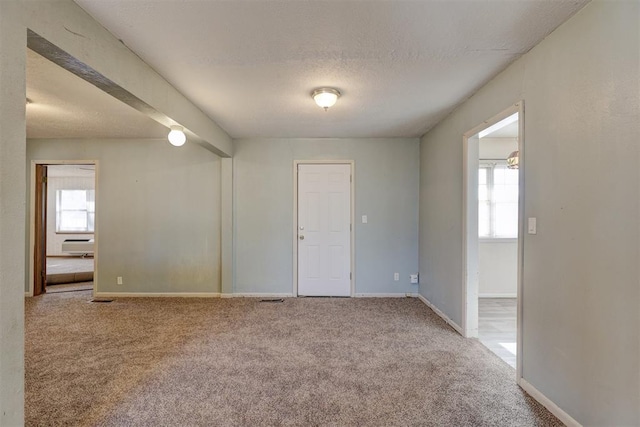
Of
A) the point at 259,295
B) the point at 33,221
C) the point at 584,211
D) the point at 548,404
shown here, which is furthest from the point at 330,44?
the point at 33,221

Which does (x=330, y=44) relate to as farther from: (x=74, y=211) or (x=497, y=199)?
(x=74, y=211)

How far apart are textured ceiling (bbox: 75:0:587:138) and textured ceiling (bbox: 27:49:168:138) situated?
864 mm

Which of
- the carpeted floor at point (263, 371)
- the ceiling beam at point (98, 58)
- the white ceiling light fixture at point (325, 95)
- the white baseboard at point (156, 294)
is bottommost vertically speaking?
the carpeted floor at point (263, 371)

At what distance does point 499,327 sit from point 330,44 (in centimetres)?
342

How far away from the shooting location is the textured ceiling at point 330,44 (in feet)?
5.72

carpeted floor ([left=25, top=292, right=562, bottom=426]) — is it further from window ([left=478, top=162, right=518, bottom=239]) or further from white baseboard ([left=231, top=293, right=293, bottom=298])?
window ([left=478, top=162, right=518, bottom=239])

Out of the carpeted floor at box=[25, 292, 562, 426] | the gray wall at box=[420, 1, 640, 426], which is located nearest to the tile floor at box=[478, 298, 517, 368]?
the carpeted floor at box=[25, 292, 562, 426]

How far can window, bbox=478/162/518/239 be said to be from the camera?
485cm

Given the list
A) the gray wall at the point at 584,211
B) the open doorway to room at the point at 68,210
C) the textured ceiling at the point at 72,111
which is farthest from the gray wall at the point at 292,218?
the open doorway to room at the point at 68,210

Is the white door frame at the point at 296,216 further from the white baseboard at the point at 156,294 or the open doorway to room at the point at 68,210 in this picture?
the open doorway to room at the point at 68,210

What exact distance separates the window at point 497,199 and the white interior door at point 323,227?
210cm

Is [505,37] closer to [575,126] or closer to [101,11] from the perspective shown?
[575,126]

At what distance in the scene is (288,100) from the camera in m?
3.16

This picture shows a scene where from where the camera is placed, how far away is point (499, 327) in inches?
140
